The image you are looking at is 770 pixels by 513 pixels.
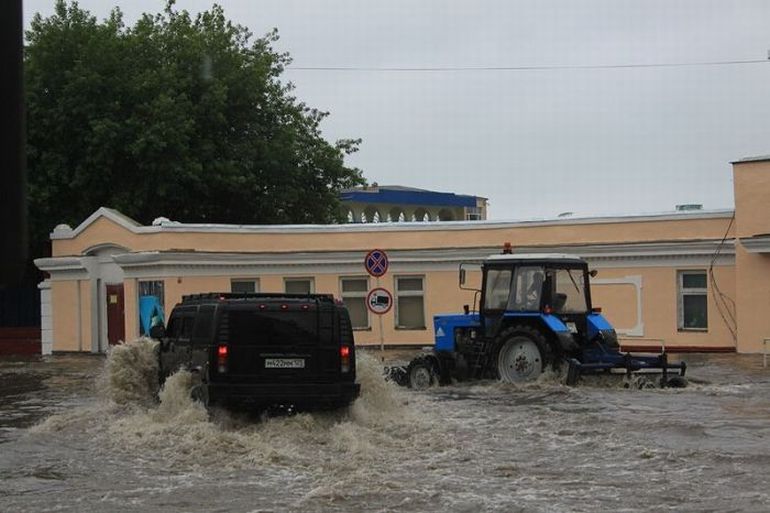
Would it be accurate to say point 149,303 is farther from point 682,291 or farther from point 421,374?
point 682,291

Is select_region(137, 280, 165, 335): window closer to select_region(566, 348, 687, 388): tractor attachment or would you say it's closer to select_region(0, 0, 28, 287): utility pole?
select_region(566, 348, 687, 388): tractor attachment

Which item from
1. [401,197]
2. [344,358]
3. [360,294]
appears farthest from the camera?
[401,197]

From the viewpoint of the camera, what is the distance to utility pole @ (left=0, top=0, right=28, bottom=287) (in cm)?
209

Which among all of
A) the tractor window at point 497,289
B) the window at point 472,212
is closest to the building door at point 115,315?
the tractor window at point 497,289

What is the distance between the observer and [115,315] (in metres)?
30.3

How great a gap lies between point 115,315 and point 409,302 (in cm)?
879

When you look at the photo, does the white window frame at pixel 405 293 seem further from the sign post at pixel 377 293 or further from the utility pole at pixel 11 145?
the utility pole at pixel 11 145

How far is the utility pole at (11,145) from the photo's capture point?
2.09m

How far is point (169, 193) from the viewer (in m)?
33.8

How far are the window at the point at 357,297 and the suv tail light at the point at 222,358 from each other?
17.4m

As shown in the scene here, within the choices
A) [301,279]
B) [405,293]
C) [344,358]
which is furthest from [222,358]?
[301,279]

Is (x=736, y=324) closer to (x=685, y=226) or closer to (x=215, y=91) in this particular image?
(x=685, y=226)

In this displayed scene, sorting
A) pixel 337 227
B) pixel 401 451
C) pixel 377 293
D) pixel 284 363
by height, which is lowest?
pixel 401 451

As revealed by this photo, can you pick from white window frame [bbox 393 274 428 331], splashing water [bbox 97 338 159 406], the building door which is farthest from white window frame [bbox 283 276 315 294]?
splashing water [bbox 97 338 159 406]
